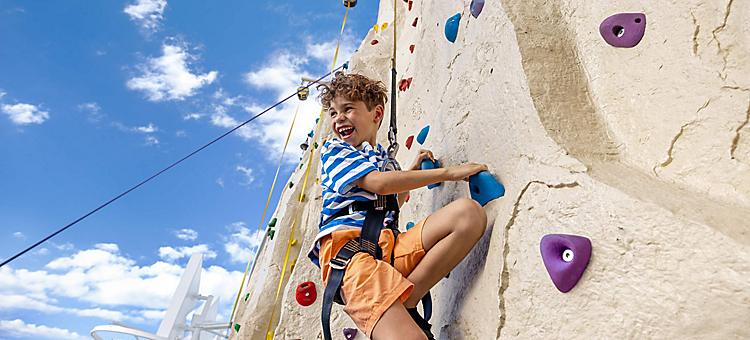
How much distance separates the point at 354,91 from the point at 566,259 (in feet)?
2.96

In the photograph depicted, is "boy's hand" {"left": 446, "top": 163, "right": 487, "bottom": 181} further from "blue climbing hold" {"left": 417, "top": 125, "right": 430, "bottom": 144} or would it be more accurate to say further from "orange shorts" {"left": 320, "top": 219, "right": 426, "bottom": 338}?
"blue climbing hold" {"left": 417, "top": 125, "right": 430, "bottom": 144}

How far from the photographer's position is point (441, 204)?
1.86 metres

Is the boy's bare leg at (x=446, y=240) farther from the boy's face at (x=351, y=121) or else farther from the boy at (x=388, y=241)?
the boy's face at (x=351, y=121)

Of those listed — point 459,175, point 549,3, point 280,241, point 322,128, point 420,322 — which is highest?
point 322,128

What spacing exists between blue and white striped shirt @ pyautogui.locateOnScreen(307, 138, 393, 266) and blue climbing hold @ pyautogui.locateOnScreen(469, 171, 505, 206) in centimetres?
26

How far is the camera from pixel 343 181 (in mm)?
1543

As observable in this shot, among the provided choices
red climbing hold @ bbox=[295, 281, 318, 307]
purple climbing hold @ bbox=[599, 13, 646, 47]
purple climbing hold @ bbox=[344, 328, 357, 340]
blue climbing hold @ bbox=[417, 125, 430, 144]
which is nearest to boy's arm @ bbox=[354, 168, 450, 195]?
purple climbing hold @ bbox=[599, 13, 646, 47]

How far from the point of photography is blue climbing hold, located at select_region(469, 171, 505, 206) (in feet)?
4.75

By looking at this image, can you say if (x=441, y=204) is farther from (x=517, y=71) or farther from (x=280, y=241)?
(x=280, y=241)

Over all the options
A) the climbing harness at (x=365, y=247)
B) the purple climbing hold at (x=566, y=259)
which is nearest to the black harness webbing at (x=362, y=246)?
the climbing harness at (x=365, y=247)

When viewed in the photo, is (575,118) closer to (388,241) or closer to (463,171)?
(463,171)

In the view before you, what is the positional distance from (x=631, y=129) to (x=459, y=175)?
0.44 m

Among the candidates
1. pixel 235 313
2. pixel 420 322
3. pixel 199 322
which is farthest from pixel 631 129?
pixel 199 322

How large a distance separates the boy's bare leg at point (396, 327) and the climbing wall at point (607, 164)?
0.18m
